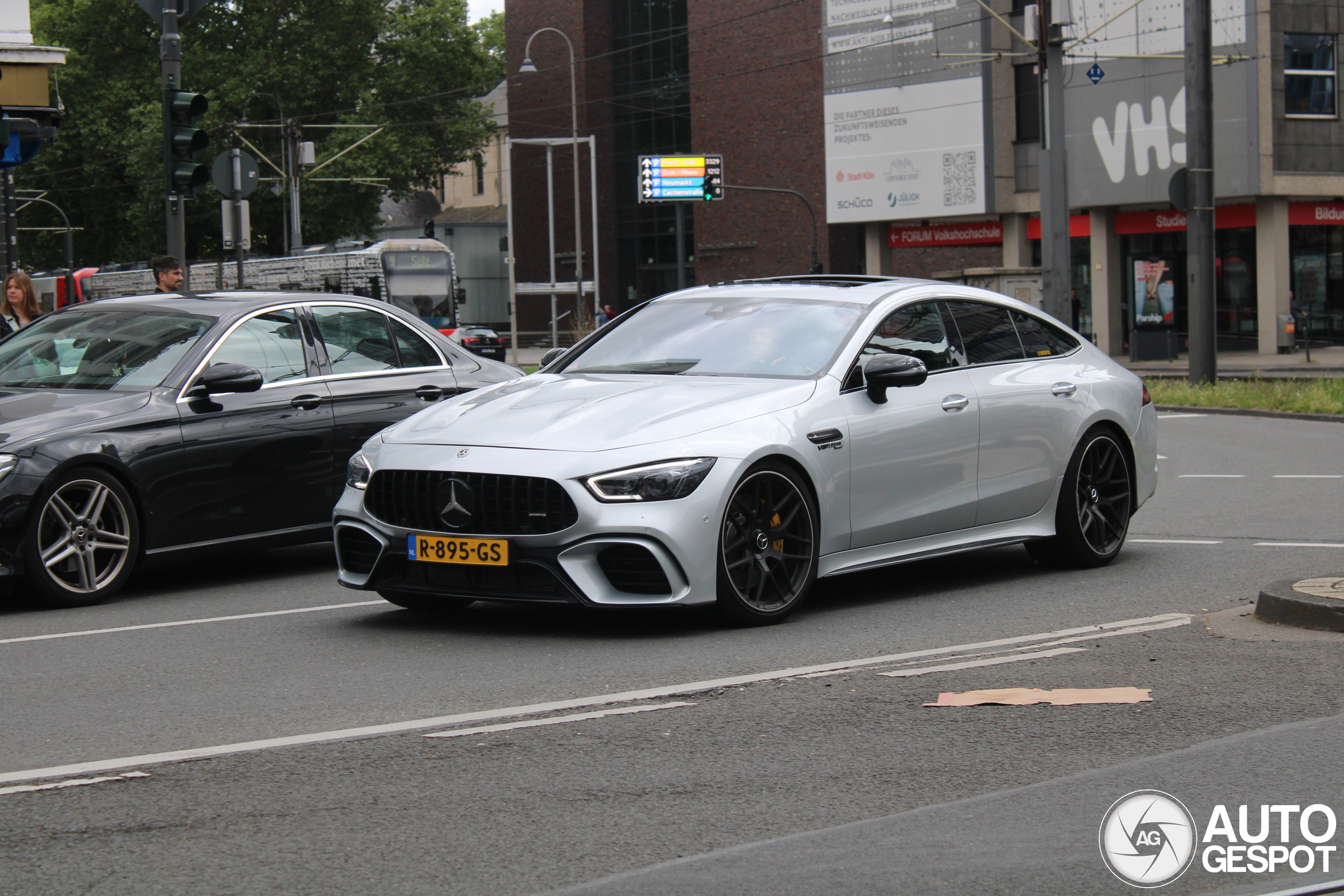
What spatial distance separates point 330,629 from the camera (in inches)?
294

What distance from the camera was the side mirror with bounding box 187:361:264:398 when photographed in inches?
341

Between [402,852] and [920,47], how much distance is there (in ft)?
153

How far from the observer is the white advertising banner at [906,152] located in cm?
4731

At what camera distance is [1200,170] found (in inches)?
1033

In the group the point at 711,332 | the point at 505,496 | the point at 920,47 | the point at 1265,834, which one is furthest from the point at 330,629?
the point at 920,47

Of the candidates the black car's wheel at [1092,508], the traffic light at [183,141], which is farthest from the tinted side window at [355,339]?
the traffic light at [183,141]

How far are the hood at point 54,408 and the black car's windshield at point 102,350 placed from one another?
0.53 feet

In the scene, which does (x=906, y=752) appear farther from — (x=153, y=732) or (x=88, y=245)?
(x=88, y=245)

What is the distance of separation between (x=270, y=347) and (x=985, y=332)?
3.89m

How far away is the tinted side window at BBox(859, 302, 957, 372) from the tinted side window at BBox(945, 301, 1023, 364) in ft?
0.48

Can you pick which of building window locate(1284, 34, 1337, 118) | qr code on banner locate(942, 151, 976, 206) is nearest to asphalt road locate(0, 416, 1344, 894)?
building window locate(1284, 34, 1337, 118)

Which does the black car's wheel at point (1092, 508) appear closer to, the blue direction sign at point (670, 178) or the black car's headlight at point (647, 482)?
the black car's headlight at point (647, 482)

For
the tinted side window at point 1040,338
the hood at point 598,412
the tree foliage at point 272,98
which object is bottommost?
the hood at point 598,412

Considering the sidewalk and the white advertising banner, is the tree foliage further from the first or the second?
the sidewalk
